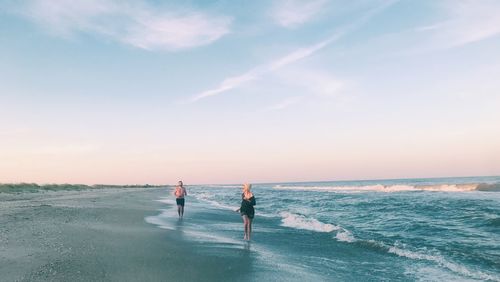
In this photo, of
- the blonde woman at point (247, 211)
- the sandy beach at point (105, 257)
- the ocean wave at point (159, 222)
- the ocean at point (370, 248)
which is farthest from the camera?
the ocean wave at point (159, 222)

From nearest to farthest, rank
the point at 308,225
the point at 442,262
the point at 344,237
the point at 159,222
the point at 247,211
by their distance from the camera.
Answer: the point at 442,262 < the point at 247,211 < the point at 344,237 < the point at 159,222 < the point at 308,225

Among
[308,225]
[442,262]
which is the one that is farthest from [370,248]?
[308,225]

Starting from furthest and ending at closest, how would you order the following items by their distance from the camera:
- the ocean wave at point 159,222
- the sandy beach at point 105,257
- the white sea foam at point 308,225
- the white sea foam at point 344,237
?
the white sea foam at point 308,225, the ocean wave at point 159,222, the white sea foam at point 344,237, the sandy beach at point 105,257

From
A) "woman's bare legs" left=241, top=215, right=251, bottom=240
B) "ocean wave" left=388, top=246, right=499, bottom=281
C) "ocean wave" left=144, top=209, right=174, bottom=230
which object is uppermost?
"woman's bare legs" left=241, top=215, right=251, bottom=240

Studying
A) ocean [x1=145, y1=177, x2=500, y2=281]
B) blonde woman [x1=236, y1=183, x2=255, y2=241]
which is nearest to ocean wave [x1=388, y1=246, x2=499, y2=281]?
ocean [x1=145, y1=177, x2=500, y2=281]

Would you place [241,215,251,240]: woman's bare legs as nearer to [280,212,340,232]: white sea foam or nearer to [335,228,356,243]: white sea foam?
[335,228,356,243]: white sea foam

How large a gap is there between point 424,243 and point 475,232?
3.80 meters

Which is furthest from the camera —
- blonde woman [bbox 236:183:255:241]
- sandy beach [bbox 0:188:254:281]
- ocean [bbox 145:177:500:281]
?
blonde woman [bbox 236:183:255:241]

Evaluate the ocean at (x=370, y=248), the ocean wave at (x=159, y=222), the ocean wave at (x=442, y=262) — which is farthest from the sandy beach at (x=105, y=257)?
the ocean wave at (x=442, y=262)

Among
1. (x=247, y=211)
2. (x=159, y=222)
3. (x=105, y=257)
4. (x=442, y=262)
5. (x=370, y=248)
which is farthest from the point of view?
(x=159, y=222)

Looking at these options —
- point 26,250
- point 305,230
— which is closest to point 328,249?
point 305,230

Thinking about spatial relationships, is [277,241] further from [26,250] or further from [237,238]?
[26,250]

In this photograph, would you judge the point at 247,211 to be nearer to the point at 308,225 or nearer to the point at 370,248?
the point at 370,248

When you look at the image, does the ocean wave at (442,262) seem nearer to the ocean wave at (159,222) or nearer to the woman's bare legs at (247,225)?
the woman's bare legs at (247,225)
